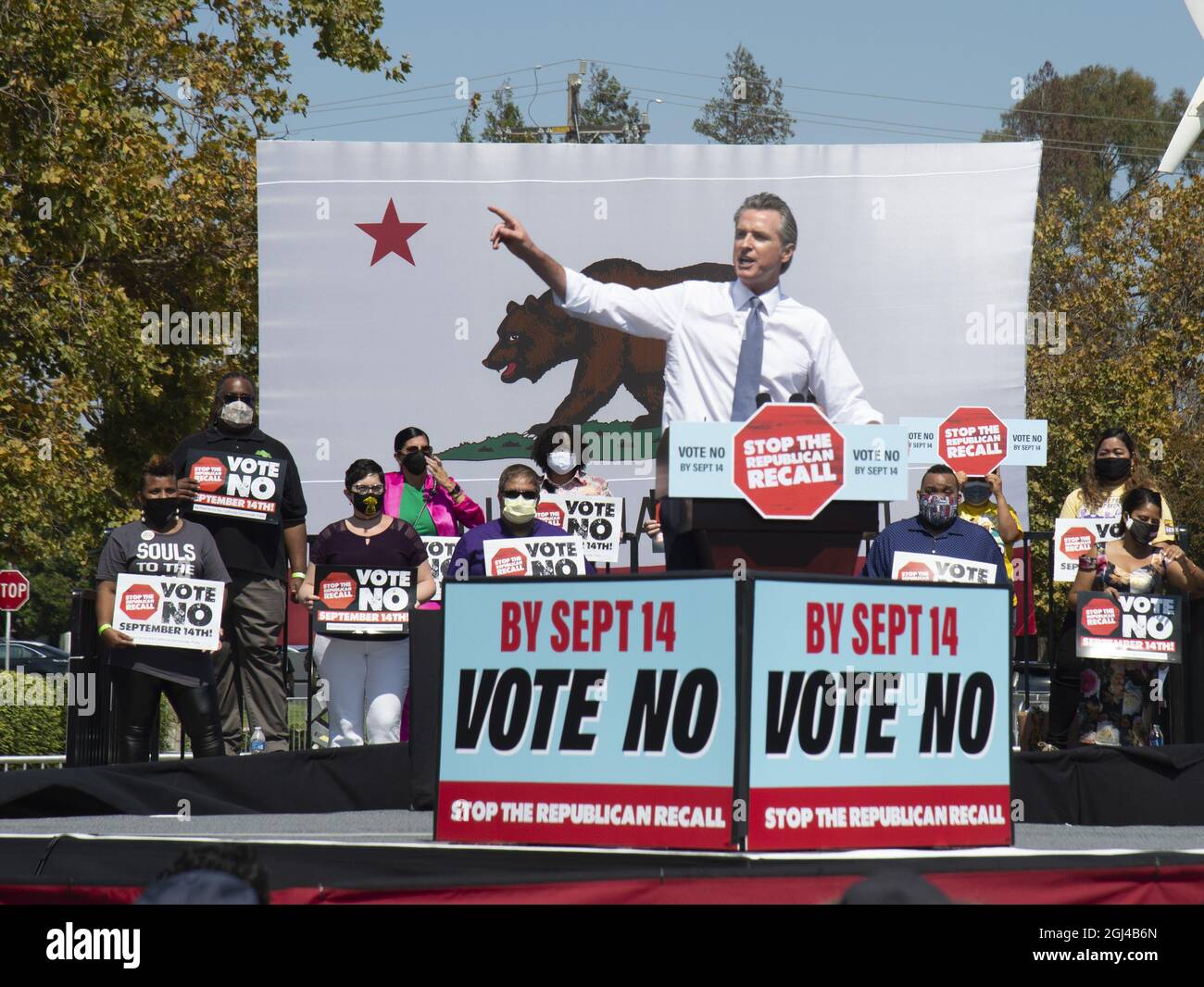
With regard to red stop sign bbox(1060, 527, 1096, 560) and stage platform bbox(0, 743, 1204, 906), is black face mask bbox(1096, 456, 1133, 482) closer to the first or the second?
red stop sign bbox(1060, 527, 1096, 560)

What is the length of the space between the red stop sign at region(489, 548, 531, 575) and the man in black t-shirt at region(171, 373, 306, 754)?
5.50ft

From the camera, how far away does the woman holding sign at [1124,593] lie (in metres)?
8.60

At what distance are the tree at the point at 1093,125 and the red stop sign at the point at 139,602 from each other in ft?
147

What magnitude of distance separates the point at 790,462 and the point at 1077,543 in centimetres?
308

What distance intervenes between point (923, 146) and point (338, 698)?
835 centimetres

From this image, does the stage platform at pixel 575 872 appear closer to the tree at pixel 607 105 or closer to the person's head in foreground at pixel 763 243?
the person's head in foreground at pixel 763 243

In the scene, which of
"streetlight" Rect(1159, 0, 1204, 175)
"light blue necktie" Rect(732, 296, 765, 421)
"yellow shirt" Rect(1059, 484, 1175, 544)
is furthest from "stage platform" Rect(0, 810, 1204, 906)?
"streetlight" Rect(1159, 0, 1204, 175)

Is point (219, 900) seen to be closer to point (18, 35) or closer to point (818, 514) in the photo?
point (818, 514)

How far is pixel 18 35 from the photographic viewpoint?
16125mm

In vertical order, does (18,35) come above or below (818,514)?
above

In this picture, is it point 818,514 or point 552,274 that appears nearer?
point 818,514
